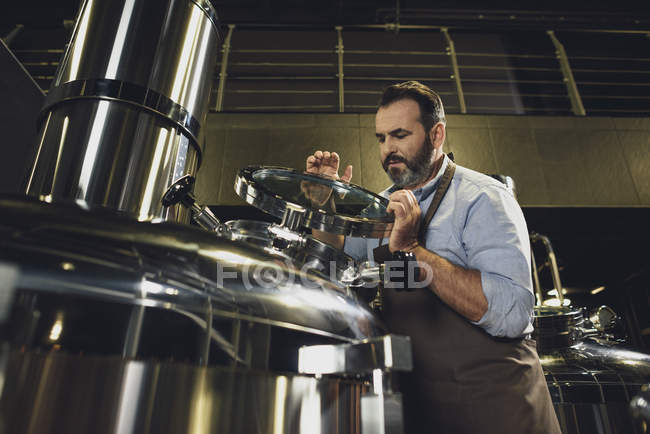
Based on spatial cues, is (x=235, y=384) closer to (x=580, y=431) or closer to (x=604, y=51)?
(x=580, y=431)

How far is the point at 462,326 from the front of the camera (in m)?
0.91

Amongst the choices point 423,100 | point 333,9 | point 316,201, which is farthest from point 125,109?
point 333,9

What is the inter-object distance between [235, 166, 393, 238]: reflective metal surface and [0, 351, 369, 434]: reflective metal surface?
253mm

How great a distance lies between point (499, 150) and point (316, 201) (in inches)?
121

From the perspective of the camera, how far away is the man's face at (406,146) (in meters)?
1.24

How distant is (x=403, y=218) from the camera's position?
0.72m

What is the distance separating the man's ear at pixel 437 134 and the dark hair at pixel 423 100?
1 centimetres

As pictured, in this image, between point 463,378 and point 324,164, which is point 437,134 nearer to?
point 324,164

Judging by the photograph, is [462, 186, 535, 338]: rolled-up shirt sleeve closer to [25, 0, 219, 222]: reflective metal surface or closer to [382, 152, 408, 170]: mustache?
[382, 152, 408, 170]: mustache

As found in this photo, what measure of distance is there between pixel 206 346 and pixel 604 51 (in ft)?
21.2

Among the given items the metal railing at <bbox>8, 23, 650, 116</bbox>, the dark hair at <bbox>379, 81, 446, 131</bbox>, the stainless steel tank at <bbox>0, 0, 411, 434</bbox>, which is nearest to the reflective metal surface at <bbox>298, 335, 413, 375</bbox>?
the stainless steel tank at <bbox>0, 0, 411, 434</bbox>

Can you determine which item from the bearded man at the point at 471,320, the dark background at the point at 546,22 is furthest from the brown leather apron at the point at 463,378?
the dark background at the point at 546,22

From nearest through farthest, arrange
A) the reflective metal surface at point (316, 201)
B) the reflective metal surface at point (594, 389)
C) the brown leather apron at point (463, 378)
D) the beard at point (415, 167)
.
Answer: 1. the reflective metal surface at point (316, 201)
2. the brown leather apron at point (463, 378)
3. the beard at point (415, 167)
4. the reflective metal surface at point (594, 389)

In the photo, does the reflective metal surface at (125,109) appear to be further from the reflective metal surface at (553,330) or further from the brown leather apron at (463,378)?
the reflective metal surface at (553,330)
